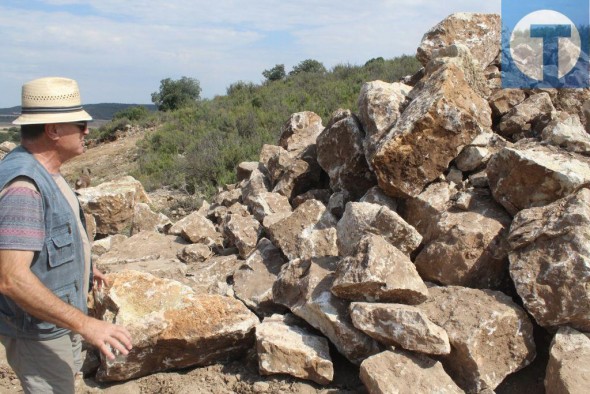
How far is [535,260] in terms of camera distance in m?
3.33

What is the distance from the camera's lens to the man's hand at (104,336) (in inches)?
83.3

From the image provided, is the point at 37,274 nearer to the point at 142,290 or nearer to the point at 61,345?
the point at 61,345

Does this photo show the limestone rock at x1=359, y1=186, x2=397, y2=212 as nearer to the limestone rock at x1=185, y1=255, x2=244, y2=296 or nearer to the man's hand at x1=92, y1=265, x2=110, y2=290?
the limestone rock at x1=185, y1=255, x2=244, y2=296

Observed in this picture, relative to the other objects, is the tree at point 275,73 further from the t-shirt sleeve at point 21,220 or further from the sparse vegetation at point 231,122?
the t-shirt sleeve at point 21,220

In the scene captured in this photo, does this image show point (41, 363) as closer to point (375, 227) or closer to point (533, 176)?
point (375, 227)

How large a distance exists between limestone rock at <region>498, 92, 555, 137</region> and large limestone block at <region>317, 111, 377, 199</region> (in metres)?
1.24

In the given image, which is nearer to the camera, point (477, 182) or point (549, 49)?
point (477, 182)

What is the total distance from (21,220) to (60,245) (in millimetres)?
241

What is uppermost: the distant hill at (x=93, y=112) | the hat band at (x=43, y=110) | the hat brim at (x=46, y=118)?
the hat band at (x=43, y=110)

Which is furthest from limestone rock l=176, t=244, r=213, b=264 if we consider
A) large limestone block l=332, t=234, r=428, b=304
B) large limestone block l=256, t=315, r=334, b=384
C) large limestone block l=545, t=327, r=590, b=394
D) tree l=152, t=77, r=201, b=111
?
tree l=152, t=77, r=201, b=111

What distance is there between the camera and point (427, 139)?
4.10 metres

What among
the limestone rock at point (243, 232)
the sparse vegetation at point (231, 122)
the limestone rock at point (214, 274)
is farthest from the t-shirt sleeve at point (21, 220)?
the sparse vegetation at point (231, 122)

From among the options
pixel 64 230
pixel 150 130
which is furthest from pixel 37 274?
pixel 150 130

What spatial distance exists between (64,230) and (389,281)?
6.24 feet
